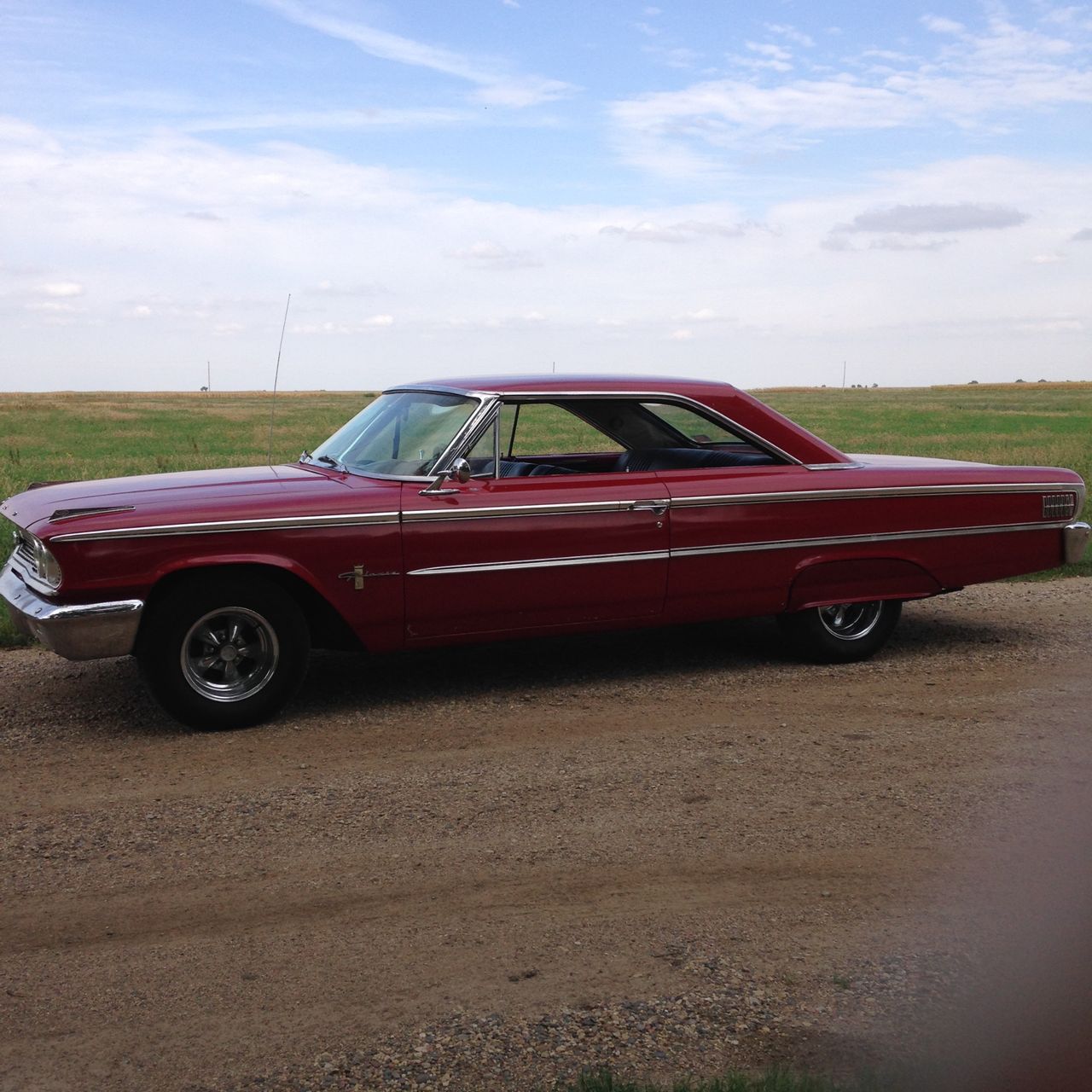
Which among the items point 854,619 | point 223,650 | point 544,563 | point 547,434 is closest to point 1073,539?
point 854,619

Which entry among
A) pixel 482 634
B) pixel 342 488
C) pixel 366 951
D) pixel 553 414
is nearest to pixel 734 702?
pixel 482 634

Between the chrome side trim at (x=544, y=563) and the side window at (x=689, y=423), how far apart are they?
798 millimetres

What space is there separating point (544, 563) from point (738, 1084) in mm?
3455

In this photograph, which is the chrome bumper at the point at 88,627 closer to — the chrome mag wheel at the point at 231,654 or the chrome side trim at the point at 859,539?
the chrome mag wheel at the point at 231,654

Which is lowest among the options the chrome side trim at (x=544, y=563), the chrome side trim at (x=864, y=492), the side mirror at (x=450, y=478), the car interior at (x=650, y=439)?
the chrome side trim at (x=544, y=563)

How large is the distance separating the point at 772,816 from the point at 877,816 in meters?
0.37

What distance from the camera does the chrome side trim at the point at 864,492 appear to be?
6340mm

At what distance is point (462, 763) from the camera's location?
5.12 m

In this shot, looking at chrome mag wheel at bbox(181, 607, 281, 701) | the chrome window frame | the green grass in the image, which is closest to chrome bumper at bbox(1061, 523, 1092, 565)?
the chrome window frame

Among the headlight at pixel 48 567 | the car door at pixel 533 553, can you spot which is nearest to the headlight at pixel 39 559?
the headlight at pixel 48 567

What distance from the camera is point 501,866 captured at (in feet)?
13.3

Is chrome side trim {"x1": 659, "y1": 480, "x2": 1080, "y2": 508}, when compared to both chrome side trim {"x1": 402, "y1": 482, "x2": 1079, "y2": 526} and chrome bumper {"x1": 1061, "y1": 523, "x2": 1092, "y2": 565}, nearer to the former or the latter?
chrome side trim {"x1": 402, "y1": 482, "x2": 1079, "y2": 526}

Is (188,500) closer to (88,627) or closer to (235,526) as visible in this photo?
(235,526)

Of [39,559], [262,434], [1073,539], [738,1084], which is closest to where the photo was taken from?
[738,1084]
